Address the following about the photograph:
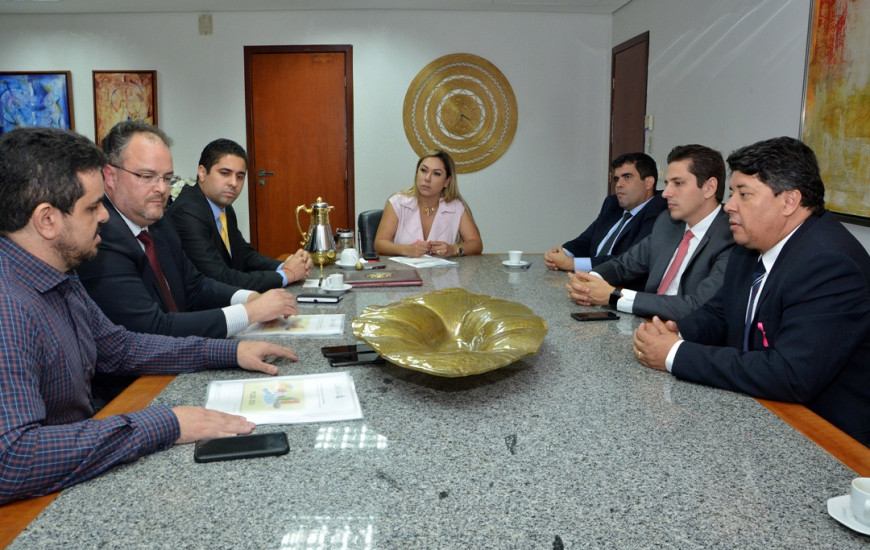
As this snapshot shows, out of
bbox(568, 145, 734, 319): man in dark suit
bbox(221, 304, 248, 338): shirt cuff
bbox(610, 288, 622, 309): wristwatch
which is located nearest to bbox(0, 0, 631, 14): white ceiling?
bbox(568, 145, 734, 319): man in dark suit

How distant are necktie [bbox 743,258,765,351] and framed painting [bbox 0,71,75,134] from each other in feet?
19.9

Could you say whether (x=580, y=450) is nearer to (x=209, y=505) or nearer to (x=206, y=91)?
(x=209, y=505)

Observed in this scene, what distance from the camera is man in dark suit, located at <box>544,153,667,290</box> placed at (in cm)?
312

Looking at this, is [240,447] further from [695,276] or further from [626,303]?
[695,276]

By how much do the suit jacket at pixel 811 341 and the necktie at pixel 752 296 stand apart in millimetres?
47

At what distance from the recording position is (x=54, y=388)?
4.13 ft

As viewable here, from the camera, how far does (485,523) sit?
931 millimetres

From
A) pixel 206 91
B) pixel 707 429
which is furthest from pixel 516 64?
pixel 707 429

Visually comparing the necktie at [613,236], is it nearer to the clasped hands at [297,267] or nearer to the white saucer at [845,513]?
the clasped hands at [297,267]

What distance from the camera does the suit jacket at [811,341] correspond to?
1421 mm

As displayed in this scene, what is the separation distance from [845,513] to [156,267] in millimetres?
1891

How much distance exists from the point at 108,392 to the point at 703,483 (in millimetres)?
1382

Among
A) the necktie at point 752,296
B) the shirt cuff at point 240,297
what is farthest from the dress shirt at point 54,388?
the necktie at point 752,296

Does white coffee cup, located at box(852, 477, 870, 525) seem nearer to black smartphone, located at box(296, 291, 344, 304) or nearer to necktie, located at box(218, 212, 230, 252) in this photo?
black smartphone, located at box(296, 291, 344, 304)
